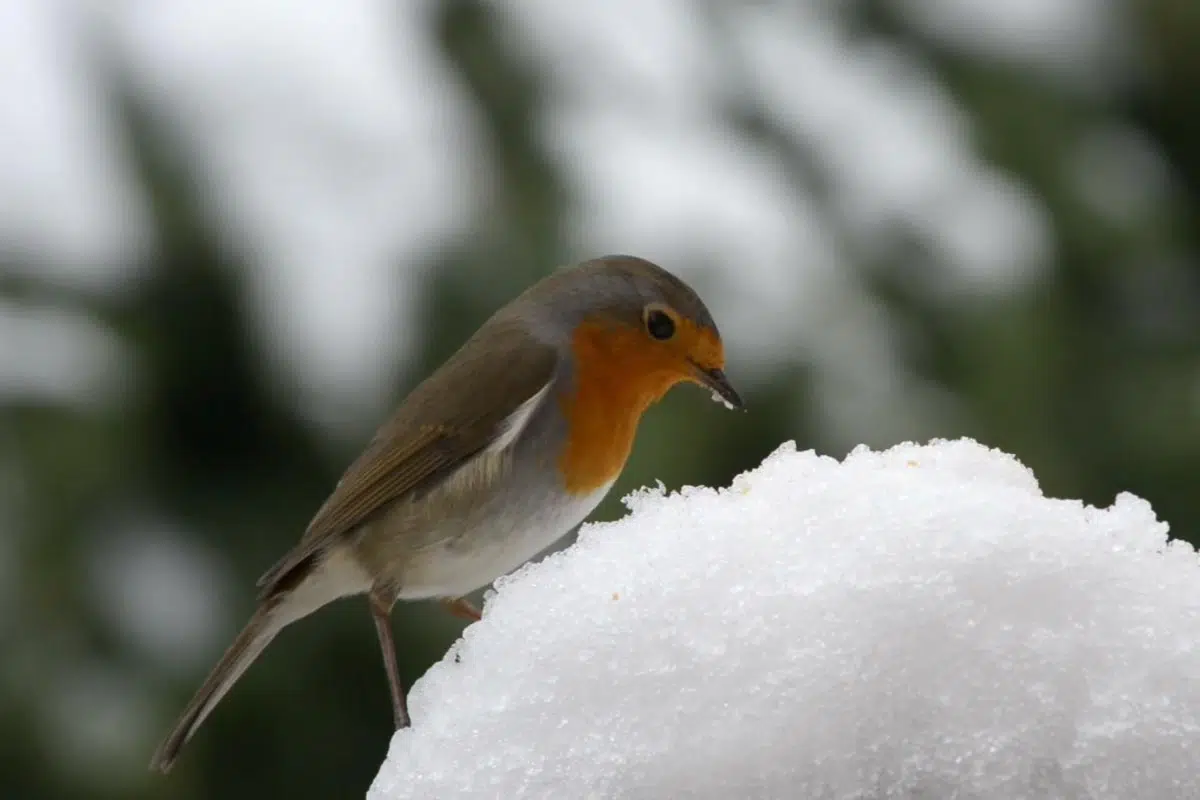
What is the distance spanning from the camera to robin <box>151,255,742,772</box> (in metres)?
1.21

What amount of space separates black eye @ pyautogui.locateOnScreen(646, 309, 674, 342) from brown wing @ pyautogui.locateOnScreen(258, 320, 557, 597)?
0.11 metres

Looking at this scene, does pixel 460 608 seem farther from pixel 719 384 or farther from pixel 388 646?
pixel 719 384

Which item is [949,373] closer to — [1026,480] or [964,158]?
[964,158]

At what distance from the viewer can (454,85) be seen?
2.27 meters

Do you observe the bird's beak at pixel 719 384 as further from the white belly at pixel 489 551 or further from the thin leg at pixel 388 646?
the thin leg at pixel 388 646

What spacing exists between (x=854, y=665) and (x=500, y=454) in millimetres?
769

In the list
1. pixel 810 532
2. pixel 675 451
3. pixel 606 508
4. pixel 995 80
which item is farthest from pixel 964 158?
pixel 810 532

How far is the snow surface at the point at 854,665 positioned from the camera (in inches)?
19.2

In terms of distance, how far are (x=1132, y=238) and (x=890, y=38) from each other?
499mm

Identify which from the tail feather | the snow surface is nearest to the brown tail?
the tail feather

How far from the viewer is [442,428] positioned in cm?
131

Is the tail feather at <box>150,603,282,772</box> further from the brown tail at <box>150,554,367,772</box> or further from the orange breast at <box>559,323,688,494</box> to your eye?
the orange breast at <box>559,323,688,494</box>

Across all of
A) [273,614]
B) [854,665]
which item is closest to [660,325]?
[273,614]

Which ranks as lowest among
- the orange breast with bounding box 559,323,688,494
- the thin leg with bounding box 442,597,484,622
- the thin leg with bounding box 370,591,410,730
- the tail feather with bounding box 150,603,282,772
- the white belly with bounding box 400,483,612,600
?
the tail feather with bounding box 150,603,282,772
